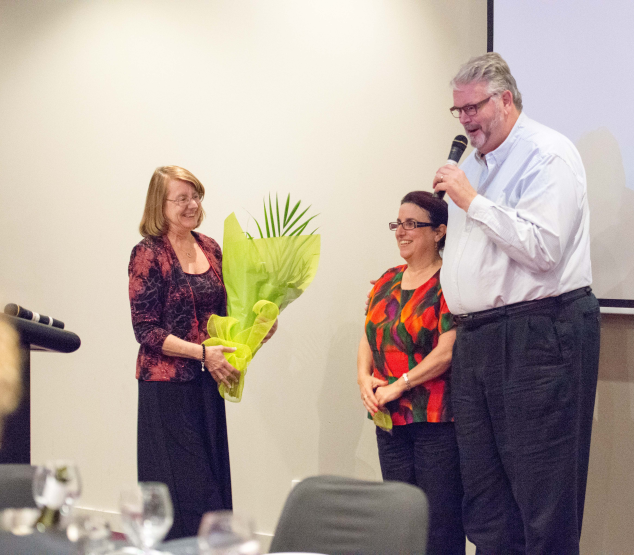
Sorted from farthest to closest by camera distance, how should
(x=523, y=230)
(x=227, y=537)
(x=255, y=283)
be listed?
(x=255, y=283) → (x=523, y=230) → (x=227, y=537)

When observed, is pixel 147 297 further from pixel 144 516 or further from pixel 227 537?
pixel 227 537

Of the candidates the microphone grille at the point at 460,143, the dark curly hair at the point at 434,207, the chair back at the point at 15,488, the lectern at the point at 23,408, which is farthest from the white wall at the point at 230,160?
the chair back at the point at 15,488

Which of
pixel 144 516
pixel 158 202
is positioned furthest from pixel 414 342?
pixel 144 516

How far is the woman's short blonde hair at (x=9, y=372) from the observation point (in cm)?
157

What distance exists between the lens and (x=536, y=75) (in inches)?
104

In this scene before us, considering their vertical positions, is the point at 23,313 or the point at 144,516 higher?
the point at 23,313

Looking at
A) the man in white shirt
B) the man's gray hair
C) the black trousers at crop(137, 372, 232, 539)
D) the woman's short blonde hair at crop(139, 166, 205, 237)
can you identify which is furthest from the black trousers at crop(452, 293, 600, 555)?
the woman's short blonde hair at crop(139, 166, 205, 237)

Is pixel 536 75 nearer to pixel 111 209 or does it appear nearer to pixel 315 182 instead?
pixel 315 182

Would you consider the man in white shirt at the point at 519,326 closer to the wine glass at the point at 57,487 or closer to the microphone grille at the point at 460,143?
the microphone grille at the point at 460,143

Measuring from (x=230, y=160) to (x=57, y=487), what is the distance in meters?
2.43

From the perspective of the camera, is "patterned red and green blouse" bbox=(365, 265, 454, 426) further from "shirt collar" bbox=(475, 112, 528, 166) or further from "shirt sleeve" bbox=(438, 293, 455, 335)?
"shirt collar" bbox=(475, 112, 528, 166)

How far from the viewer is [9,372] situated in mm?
1595

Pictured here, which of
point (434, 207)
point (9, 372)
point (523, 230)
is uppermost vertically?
point (434, 207)

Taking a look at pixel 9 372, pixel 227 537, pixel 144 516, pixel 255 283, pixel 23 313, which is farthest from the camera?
pixel 255 283
